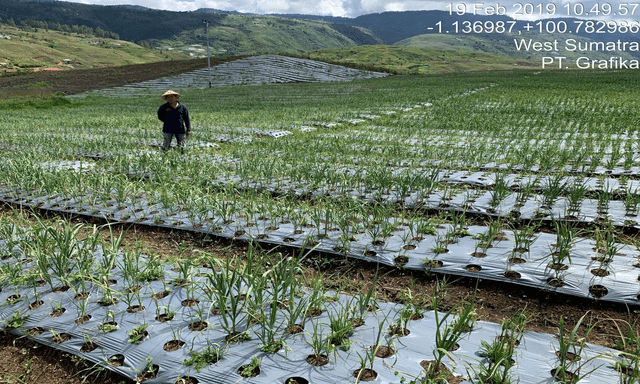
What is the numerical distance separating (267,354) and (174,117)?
7.78 metres

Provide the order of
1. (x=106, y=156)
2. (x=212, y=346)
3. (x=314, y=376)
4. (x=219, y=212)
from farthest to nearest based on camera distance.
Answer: (x=106, y=156), (x=219, y=212), (x=212, y=346), (x=314, y=376)

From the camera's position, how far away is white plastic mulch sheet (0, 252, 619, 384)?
7.48ft

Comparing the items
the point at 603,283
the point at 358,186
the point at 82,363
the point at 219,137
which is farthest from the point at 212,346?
the point at 219,137

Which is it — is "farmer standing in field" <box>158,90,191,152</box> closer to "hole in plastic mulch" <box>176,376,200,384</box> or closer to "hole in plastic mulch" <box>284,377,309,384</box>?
"hole in plastic mulch" <box>176,376,200,384</box>

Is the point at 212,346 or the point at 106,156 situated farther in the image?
the point at 106,156

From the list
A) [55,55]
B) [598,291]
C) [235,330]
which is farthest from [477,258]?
[55,55]

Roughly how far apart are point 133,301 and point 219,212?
1.76 metres

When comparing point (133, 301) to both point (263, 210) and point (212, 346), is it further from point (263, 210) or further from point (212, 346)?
point (263, 210)

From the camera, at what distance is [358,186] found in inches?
233

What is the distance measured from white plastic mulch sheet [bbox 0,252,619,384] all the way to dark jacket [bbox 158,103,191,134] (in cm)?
655

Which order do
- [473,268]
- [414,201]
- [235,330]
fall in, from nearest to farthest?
[235,330] < [473,268] < [414,201]

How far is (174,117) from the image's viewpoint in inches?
358

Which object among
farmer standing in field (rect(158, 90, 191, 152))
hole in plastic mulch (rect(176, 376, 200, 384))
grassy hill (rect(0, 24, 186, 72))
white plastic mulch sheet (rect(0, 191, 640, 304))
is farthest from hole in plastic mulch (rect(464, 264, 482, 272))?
grassy hill (rect(0, 24, 186, 72))

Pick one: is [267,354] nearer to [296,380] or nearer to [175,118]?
[296,380]
